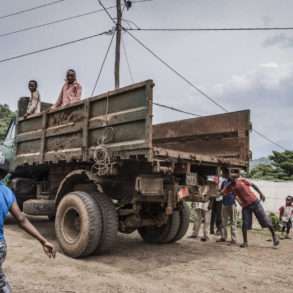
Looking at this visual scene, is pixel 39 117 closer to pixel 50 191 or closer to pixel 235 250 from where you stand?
pixel 50 191

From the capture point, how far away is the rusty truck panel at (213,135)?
640 centimetres

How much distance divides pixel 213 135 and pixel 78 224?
2.76 metres

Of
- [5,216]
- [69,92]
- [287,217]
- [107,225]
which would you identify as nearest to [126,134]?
[107,225]

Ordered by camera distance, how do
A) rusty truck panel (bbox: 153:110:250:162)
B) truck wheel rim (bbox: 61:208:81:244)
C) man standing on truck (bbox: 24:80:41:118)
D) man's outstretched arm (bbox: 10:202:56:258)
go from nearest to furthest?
man's outstretched arm (bbox: 10:202:56:258), truck wheel rim (bbox: 61:208:81:244), rusty truck panel (bbox: 153:110:250:162), man standing on truck (bbox: 24:80:41:118)

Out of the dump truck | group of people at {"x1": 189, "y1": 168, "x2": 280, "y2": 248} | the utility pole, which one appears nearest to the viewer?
the dump truck

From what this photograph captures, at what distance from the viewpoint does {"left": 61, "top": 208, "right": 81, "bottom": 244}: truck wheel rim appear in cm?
597

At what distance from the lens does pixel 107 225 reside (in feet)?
18.2

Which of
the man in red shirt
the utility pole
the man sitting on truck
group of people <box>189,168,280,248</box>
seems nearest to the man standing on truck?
the man sitting on truck

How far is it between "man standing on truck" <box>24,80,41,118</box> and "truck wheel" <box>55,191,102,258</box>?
2590mm

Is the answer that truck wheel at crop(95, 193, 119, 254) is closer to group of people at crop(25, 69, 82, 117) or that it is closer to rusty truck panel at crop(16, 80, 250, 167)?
rusty truck panel at crop(16, 80, 250, 167)

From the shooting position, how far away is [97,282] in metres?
4.40

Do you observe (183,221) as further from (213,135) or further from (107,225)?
(107,225)

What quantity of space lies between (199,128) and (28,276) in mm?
3859

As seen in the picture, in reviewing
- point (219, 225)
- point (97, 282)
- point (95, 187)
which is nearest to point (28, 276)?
point (97, 282)
